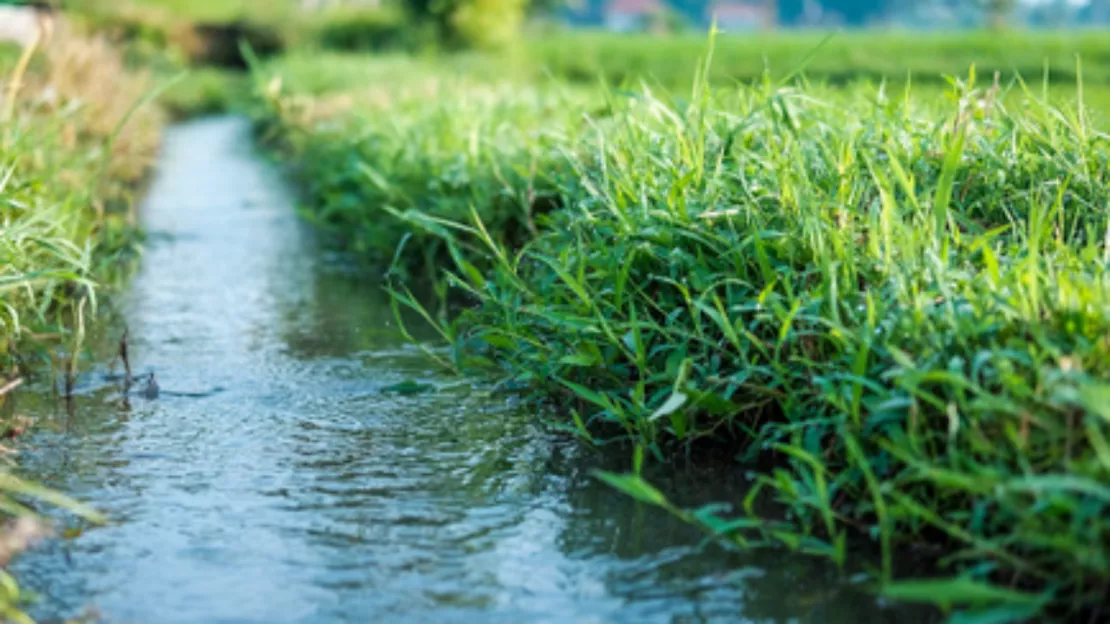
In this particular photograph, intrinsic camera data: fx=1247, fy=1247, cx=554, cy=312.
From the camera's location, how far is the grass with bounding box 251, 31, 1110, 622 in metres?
2.07

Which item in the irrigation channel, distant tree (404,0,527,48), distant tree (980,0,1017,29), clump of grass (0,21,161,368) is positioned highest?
distant tree (980,0,1017,29)

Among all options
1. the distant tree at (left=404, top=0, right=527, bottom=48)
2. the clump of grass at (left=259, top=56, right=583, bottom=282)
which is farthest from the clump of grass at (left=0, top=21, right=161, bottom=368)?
the distant tree at (left=404, top=0, right=527, bottom=48)

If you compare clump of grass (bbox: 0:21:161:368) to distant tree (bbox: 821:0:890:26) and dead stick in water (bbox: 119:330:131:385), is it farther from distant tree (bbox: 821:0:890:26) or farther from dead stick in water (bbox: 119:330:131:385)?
distant tree (bbox: 821:0:890:26)

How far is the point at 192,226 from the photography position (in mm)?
6793

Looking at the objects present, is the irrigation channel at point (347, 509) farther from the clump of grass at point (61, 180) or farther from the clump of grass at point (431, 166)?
the clump of grass at point (431, 166)

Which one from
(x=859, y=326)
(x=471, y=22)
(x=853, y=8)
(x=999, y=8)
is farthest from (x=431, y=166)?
(x=853, y=8)

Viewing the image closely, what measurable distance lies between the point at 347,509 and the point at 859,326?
1128 millimetres

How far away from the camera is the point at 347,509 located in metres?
2.60

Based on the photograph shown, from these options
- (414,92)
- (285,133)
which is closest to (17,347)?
(414,92)

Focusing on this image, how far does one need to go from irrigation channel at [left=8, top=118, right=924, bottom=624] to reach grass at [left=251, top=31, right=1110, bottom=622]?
0.42ft

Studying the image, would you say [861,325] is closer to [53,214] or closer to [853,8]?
[53,214]

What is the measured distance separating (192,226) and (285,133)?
3821 mm

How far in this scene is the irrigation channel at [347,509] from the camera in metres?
2.16

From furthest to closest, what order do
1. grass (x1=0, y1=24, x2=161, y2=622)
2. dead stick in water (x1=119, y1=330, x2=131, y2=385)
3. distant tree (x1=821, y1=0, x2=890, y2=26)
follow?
distant tree (x1=821, y1=0, x2=890, y2=26), dead stick in water (x1=119, y1=330, x2=131, y2=385), grass (x1=0, y1=24, x2=161, y2=622)
